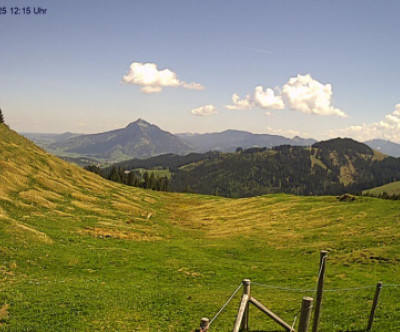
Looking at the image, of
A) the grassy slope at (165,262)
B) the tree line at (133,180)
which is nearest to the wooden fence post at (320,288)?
the grassy slope at (165,262)

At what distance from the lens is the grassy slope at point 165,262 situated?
18500mm

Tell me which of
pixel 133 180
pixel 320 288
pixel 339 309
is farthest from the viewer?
pixel 133 180

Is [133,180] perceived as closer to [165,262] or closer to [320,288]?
[165,262]

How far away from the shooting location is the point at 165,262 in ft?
112

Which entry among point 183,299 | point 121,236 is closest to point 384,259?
point 183,299

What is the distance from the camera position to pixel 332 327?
15586 mm

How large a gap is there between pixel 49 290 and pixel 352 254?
33.1m

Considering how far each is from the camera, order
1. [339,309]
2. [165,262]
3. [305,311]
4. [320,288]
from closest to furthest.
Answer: [305,311] → [320,288] → [339,309] → [165,262]

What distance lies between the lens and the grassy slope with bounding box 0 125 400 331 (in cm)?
1850

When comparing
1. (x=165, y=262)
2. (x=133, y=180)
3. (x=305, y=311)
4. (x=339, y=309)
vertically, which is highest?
(x=305, y=311)

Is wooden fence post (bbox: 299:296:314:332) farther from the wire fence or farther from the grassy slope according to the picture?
the grassy slope

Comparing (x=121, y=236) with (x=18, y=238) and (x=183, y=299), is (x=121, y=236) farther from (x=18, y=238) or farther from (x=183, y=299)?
(x=183, y=299)

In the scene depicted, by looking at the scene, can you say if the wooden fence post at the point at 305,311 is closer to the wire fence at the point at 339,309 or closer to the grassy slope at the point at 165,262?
the wire fence at the point at 339,309

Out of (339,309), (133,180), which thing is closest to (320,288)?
(339,309)
